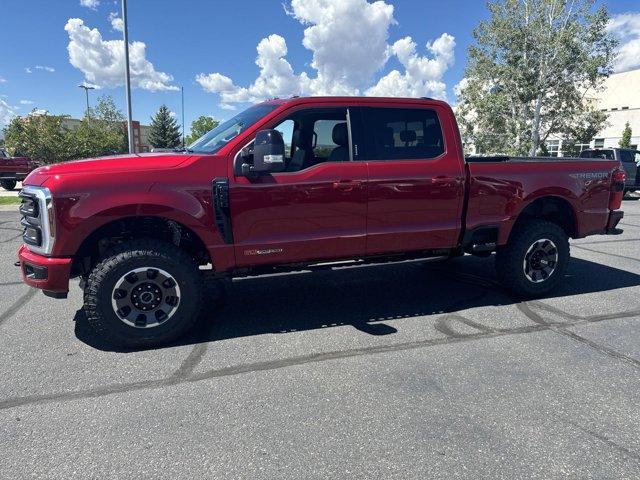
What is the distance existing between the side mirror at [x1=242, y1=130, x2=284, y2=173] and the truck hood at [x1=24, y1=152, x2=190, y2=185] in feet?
2.01

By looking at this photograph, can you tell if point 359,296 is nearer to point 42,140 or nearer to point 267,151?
point 267,151

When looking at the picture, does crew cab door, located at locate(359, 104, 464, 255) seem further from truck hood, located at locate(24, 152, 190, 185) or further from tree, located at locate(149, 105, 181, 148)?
tree, located at locate(149, 105, 181, 148)

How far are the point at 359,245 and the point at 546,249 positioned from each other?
229cm

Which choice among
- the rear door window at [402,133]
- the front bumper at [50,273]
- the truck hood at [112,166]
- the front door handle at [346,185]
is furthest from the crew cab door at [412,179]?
the front bumper at [50,273]

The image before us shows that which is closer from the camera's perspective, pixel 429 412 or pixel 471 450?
pixel 471 450

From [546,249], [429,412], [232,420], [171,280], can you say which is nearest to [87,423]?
[232,420]

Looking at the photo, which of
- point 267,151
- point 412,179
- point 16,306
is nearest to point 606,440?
point 412,179

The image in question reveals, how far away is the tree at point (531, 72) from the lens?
21.5m

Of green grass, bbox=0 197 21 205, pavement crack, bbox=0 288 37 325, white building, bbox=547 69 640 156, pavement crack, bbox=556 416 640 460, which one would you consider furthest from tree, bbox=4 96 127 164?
white building, bbox=547 69 640 156

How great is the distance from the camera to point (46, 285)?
3.40 meters

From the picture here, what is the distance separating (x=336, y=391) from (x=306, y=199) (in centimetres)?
165

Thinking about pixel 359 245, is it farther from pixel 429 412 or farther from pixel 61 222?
pixel 61 222

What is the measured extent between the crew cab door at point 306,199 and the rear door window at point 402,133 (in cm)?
23

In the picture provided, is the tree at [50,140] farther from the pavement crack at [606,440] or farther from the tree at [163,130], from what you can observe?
the tree at [163,130]
